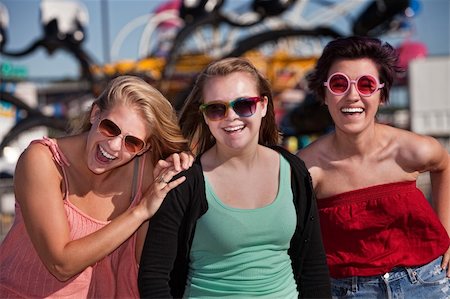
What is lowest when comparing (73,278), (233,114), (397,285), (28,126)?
(28,126)

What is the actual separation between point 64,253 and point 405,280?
133 cm

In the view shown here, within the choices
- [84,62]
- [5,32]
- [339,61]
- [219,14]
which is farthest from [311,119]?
[339,61]

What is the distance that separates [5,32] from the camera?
13.8 metres

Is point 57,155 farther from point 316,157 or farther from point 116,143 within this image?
point 316,157

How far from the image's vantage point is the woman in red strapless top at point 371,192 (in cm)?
250

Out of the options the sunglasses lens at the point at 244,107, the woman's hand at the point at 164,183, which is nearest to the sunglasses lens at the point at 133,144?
the woman's hand at the point at 164,183

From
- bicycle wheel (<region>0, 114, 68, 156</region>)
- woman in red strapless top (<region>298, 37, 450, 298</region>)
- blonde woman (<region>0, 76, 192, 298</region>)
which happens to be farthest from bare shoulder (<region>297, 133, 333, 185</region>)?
bicycle wheel (<region>0, 114, 68, 156</region>)

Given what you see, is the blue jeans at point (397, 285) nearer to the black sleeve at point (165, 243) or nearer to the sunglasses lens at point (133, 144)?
the black sleeve at point (165, 243)

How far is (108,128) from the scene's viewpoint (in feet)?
7.63

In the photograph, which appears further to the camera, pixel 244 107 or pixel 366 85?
pixel 366 85

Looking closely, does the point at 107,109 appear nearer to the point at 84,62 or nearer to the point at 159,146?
the point at 159,146

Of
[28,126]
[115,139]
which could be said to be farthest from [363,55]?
[28,126]

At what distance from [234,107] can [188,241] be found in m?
0.49

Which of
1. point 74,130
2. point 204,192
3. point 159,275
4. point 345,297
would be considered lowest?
point 345,297
